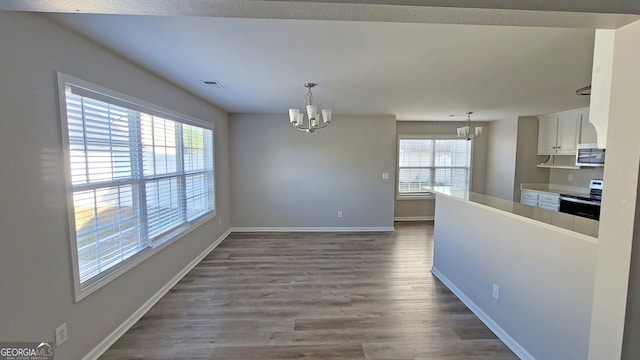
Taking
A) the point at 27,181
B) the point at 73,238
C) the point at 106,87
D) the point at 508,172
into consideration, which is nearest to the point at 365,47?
the point at 106,87

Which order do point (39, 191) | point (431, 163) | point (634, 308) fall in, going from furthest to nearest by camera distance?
1. point (431, 163)
2. point (39, 191)
3. point (634, 308)

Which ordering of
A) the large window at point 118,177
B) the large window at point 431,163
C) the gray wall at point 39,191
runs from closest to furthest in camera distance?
1. the gray wall at point 39,191
2. the large window at point 118,177
3. the large window at point 431,163

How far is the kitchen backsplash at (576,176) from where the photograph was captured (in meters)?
4.61

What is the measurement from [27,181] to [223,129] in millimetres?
3506

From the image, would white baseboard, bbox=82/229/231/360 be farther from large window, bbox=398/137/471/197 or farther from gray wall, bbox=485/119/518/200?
gray wall, bbox=485/119/518/200

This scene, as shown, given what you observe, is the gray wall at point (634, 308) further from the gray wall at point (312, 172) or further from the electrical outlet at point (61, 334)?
the gray wall at point (312, 172)

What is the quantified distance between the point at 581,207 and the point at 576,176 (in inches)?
48.4

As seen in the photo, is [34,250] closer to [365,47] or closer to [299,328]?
[299,328]

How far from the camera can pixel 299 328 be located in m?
2.33

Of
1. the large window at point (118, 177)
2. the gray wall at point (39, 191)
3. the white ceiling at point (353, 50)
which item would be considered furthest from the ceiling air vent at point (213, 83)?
the gray wall at point (39, 191)

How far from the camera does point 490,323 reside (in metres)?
2.36

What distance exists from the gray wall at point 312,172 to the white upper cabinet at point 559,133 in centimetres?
294

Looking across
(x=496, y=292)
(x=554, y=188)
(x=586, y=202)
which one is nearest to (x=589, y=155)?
(x=586, y=202)

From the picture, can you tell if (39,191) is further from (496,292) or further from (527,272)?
(496,292)
